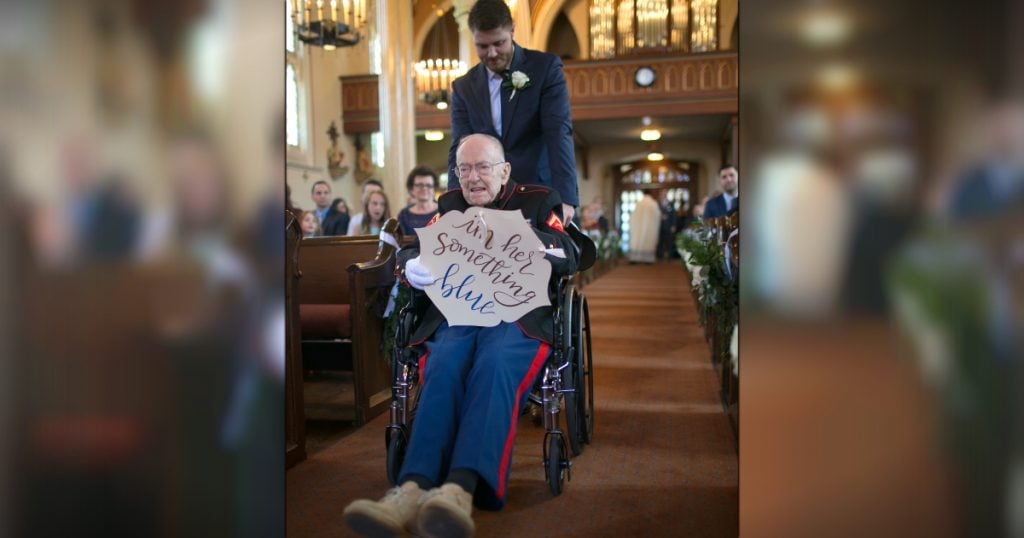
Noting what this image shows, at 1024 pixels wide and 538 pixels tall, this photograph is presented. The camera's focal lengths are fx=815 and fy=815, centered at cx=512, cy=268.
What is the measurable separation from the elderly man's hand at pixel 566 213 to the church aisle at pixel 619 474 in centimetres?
84

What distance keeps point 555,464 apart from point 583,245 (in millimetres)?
775

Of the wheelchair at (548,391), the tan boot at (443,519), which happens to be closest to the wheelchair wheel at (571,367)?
the wheelchair at (548,391)

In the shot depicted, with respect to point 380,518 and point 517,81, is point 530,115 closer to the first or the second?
point 517,81

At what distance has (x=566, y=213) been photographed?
287 centimetres

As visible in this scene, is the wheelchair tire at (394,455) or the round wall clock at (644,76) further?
the round wall clock at (644,76)

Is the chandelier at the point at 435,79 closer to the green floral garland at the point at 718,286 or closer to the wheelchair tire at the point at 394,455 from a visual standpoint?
the green floral garland at the point at 718,286

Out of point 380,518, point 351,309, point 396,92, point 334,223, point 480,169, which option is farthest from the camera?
point 396,92

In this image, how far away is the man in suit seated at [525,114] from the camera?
2959 millimetres

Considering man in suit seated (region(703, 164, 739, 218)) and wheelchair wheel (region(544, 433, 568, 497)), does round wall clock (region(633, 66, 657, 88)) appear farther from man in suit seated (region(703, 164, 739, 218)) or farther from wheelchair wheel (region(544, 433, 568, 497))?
wheelchair wheel (region(544, 433, 568, 497))

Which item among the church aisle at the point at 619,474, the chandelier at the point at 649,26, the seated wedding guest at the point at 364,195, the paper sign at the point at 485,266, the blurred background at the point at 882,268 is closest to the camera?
the blurred background at the point at 882,268

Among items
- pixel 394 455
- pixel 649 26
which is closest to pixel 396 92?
pixel 394 455

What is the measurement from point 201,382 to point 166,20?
0.71 m

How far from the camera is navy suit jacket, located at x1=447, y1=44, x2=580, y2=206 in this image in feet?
9.74

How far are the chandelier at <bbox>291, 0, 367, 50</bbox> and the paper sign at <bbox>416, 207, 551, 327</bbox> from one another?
28.6 ft
